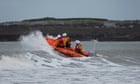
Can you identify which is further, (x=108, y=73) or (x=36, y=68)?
(x=36, y=68)

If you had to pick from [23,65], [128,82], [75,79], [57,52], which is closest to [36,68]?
[23,65]

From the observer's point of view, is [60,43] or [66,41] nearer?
[66,41]

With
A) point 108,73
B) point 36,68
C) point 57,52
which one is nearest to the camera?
point 108,73

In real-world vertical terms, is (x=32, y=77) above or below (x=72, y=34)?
above

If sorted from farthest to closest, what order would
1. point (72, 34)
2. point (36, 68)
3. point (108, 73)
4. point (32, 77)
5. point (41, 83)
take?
point (72, 34) → point (36, 68) → point (108, 73) → point (32, 77) → point (41, 83)

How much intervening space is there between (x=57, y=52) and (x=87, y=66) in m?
9.58

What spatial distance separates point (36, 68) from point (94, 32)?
94.6m

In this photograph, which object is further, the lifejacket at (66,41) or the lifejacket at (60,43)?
the lifejacket at (60,43)

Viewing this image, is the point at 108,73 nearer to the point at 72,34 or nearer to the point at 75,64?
the point at 75,64

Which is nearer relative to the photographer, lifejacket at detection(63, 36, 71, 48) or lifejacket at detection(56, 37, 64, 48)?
lifejacket at detection(63, 36, 71, 48)

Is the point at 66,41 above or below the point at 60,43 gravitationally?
above

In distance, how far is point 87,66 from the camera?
28391 mm

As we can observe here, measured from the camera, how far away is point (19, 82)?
20.7 metres

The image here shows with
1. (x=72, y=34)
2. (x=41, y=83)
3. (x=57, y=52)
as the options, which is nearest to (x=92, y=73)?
(x=41, y=83)
